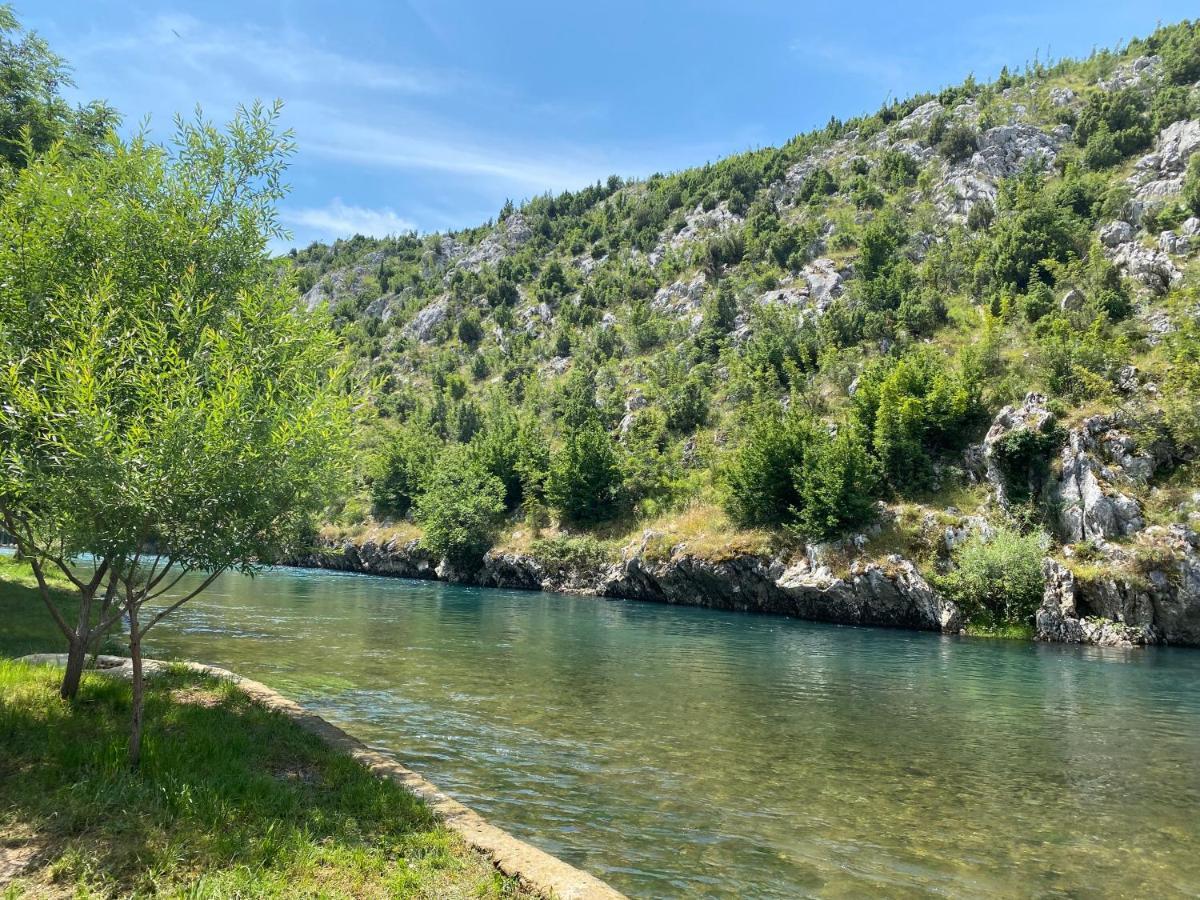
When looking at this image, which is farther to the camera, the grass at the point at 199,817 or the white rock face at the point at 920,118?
the white rock face at the point at 920,118

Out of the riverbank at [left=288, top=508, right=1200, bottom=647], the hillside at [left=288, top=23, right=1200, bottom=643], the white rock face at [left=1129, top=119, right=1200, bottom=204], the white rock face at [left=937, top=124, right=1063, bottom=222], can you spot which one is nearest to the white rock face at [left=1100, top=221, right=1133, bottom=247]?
the hillside at [left=288, top=23, right=1200, bottom=643]

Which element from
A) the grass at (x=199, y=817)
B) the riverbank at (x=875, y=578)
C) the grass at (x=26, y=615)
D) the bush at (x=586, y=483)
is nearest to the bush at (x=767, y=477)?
the riverbank at (x=875, y=578)

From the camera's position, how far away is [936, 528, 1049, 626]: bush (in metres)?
41.3

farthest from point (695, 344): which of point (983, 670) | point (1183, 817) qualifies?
point (1183, 817)

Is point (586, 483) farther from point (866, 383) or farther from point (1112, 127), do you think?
point (1112, 127)

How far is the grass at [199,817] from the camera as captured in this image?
270 inches

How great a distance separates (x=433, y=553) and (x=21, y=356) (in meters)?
70.5

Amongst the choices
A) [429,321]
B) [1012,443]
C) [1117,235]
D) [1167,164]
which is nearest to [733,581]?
[1012,443]

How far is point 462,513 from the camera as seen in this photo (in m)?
75.2

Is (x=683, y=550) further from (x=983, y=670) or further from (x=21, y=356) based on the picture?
(x=21, y=356)

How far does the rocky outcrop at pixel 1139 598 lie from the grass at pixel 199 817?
4341 cm

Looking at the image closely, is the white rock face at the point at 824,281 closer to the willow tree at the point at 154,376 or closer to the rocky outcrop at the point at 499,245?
the rocky outcrop at the point at 499,245

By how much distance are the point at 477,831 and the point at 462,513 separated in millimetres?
67784

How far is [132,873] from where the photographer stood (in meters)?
6.80
